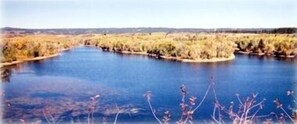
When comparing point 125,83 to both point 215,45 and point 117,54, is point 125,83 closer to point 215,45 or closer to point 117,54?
point 117,54

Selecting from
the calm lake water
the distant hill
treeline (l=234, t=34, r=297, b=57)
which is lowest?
the calm lake water

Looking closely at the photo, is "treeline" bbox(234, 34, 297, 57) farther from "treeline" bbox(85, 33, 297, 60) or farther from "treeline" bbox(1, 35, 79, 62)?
"treeline" bbox(1, 35, 79, 62)

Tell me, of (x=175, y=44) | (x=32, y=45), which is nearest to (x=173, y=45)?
(x=175, y=44)

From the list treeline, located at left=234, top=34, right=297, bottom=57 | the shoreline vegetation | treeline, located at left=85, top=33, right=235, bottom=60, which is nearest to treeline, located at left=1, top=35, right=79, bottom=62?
the shoreline vegetation

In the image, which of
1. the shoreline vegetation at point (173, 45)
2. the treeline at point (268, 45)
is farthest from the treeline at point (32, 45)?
the treeline at point (268, 45)

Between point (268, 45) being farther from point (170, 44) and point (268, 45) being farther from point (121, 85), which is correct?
point (121, 85)

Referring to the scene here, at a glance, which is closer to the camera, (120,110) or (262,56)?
(120,110)

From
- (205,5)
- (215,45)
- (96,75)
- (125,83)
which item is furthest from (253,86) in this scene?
(96,75)
